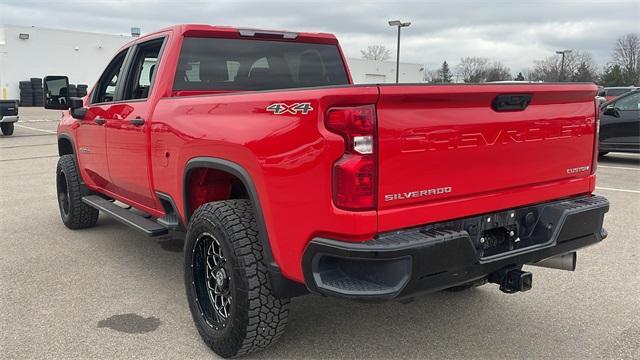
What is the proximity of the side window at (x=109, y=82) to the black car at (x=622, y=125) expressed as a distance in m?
9.80

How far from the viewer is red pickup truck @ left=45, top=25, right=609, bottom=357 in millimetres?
2398

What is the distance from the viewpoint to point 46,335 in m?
3.38

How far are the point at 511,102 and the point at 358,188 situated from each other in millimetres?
990

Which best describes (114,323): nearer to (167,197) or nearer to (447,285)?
(167,197)

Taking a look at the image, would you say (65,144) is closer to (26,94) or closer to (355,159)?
(355,159)

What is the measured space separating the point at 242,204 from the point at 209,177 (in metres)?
0.57

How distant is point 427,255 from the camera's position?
2.43 m

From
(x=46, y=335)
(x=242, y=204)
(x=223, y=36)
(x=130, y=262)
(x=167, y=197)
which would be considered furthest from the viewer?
(x=130, y=262)

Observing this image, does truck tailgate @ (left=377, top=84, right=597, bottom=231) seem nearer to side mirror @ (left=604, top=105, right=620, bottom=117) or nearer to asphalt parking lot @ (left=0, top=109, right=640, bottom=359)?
asphalt parking lot @ (left=0, top=109, right=640, bottom=359)

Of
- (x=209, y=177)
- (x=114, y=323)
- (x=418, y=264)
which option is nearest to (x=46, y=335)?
(x=114, y=323)

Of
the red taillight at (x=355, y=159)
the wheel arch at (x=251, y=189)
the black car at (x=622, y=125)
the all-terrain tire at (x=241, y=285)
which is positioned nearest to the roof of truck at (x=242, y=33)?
the wheel arch at (x=251, y=189)

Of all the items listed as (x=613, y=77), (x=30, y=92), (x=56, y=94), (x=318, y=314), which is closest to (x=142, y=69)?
(x=56, y=94)

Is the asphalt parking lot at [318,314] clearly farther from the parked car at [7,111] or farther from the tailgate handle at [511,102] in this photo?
the parked car at [7,111]

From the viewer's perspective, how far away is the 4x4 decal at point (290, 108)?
8.08 feet
